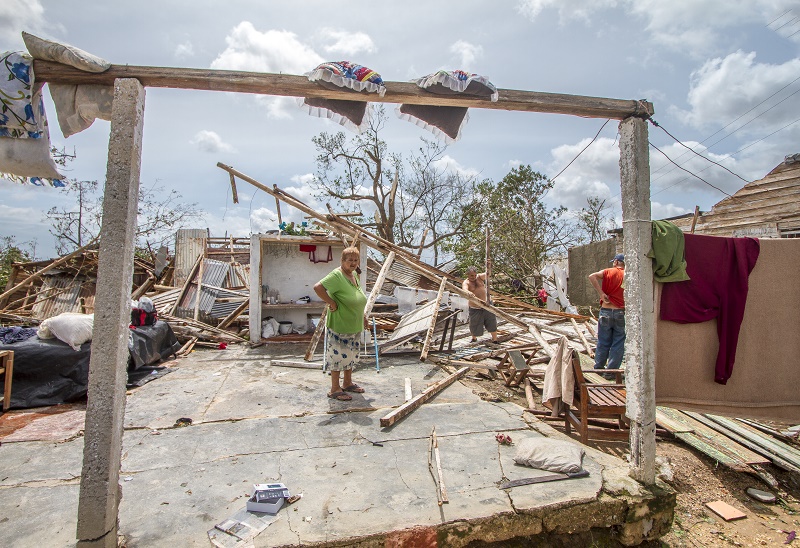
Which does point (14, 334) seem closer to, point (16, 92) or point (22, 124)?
point (22, 124)

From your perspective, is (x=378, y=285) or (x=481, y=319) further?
(x=481, y=319)

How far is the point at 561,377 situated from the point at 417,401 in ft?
5.83

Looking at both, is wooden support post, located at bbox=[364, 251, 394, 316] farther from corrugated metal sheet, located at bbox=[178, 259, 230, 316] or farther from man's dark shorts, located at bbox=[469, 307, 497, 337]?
corrugated metal sheet, located at bbox=[178, 259, 230, 316]

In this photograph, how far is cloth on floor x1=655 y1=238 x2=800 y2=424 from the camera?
13.1 feet

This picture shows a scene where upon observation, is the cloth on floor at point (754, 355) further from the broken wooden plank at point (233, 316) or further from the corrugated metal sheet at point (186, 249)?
the corrugated metal sheet at point (186, 249)

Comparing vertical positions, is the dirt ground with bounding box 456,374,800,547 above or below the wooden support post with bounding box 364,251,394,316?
below

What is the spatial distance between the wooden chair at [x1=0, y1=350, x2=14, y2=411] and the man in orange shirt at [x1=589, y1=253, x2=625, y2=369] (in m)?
7.75

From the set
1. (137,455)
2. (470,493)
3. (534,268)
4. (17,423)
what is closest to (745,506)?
(470,493)

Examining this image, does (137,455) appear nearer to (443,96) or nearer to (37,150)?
(37,150)

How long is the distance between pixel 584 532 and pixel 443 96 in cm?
367

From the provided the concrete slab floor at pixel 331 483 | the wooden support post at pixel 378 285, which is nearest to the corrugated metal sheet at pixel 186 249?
the wooden support post at pixel 378 285

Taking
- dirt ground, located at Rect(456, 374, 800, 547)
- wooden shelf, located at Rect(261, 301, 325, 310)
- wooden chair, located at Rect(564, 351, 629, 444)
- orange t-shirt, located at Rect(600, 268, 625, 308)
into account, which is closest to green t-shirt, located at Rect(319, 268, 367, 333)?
wooden chair, located at Rect(564, 351, 629, 444)

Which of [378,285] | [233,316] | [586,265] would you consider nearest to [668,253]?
[378,285]

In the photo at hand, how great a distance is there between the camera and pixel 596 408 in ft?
14.4
